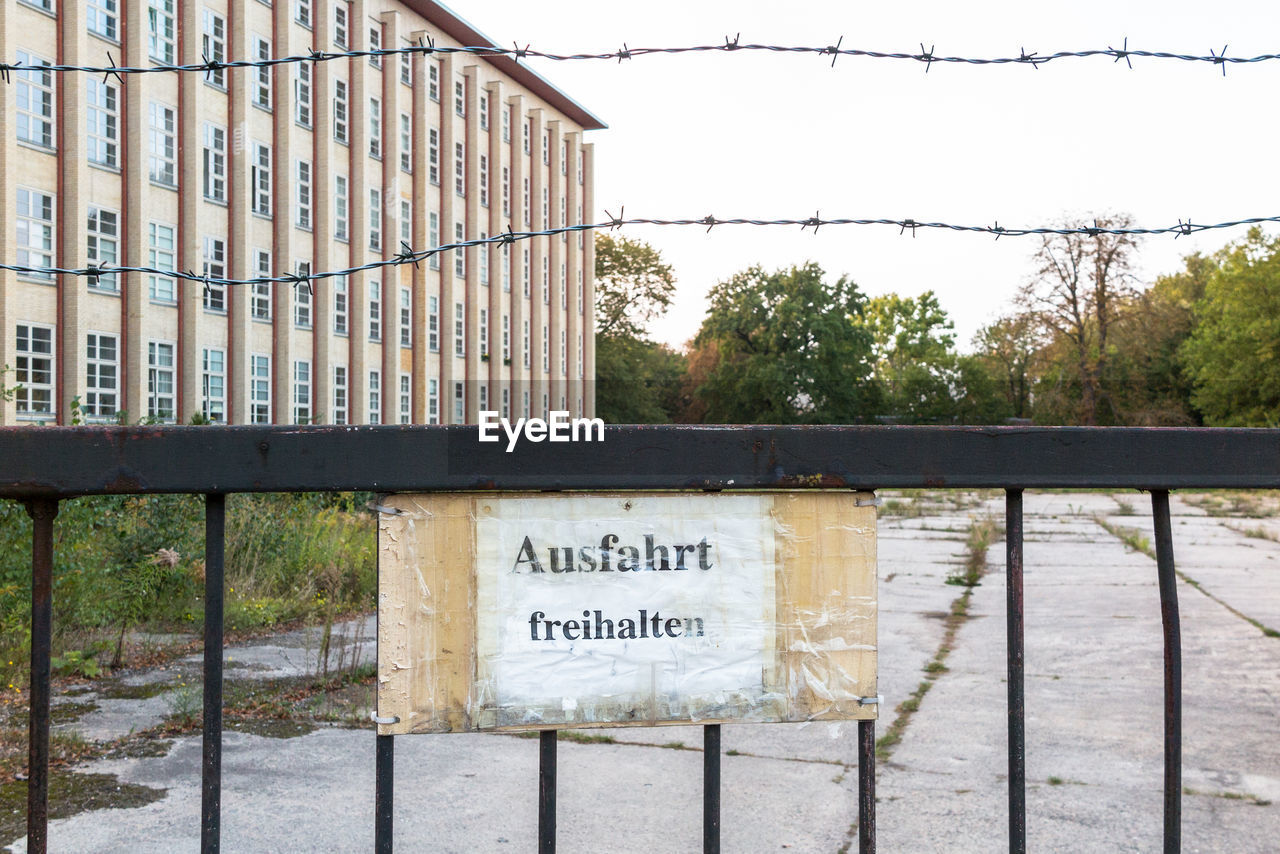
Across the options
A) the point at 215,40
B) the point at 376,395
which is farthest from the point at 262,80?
the point at 376,395

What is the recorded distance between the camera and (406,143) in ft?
130

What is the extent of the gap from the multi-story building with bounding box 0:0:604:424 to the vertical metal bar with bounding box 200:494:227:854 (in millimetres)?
15558

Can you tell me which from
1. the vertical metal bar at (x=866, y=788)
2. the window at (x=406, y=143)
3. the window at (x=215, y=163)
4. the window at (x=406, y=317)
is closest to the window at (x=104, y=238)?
the window at (x=215, y=163)

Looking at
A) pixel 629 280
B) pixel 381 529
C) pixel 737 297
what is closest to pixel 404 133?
pixel 629 280

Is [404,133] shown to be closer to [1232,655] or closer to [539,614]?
[1232,655]

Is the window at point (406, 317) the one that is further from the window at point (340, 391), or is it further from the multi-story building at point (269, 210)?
the window at point (340, 391)

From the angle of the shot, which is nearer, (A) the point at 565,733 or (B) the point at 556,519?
(B) the point at 556,519

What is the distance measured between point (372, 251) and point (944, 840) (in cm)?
3699

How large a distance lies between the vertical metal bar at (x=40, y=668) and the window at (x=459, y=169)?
42049mm

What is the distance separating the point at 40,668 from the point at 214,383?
31.1 meters

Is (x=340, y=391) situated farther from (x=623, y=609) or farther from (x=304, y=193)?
(x=623, y=609)

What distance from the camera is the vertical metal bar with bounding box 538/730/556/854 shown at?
176 cm

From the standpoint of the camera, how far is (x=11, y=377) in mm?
23922

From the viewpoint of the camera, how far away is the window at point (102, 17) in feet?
85.1
